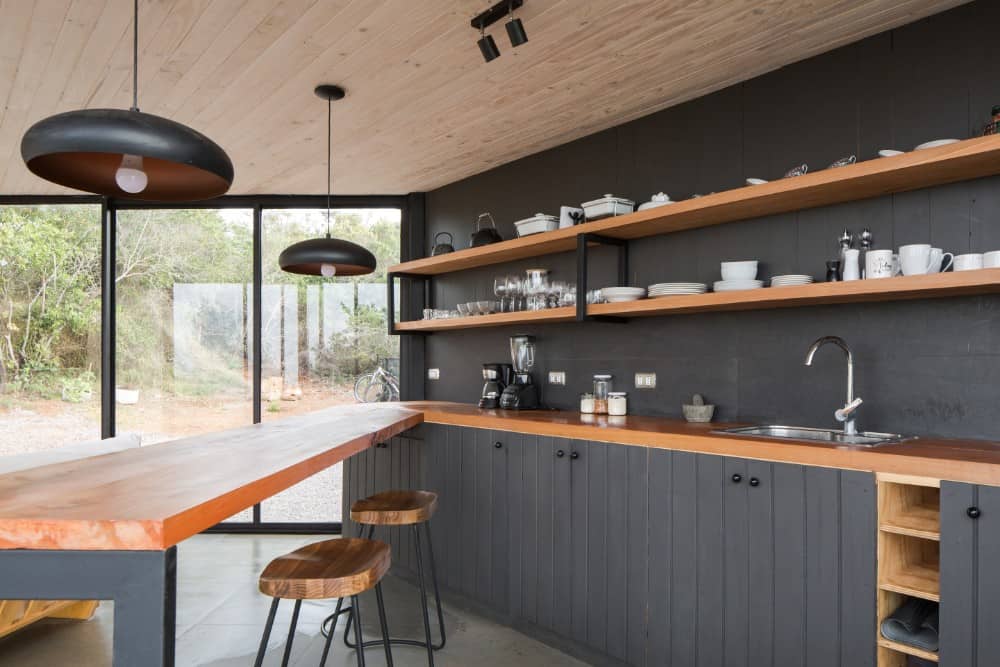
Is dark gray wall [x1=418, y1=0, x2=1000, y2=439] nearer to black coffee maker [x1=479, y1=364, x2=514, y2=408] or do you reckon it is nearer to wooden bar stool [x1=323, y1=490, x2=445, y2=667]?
black coffee maker [x1=479, y1=364, x2=514, y2=408]

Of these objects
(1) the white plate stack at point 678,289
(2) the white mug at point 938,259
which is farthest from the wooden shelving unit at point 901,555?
(1) the white plate stack at point 678,289

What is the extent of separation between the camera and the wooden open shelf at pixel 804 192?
7.02 ft

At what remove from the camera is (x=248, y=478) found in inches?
59.0

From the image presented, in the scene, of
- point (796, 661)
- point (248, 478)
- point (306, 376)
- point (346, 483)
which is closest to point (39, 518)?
point (248, 478)

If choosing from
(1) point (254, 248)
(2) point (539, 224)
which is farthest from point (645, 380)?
(1) point (254, 248)

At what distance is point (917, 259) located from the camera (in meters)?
2.22

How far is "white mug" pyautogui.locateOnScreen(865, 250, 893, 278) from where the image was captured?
90.6 inches

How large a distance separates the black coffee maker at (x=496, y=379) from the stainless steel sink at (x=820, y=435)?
4.99 feet

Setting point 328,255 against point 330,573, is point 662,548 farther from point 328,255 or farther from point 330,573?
point 328,255

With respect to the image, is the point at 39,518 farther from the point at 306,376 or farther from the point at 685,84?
the point at 306,376

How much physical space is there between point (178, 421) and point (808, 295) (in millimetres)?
4428

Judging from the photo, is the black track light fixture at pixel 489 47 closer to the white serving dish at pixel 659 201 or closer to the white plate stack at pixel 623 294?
the white serving dish at pixel 659 201

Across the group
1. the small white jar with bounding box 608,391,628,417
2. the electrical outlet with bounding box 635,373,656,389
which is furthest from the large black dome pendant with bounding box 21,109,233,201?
the electrical outlet with bounding box 635,373,656,389

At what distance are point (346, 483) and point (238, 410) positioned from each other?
1.27 m
